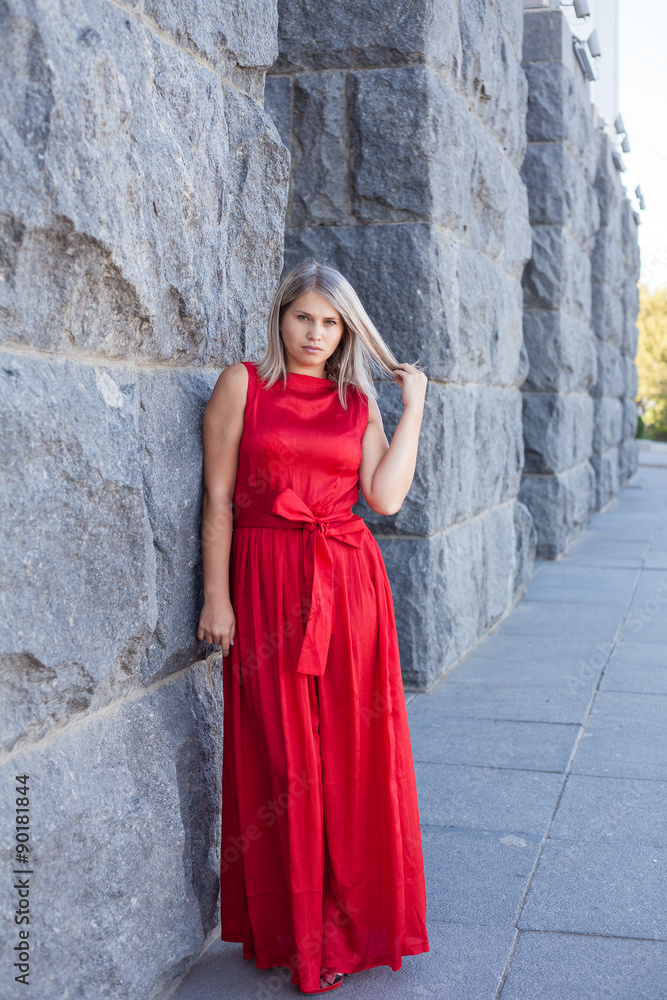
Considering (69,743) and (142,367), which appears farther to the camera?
(142,367)

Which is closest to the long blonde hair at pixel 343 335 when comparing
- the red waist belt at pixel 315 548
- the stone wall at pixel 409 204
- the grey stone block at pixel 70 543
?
the red waist belt at pixel 315 548

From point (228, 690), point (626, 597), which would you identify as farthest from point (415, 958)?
point (626, 597)

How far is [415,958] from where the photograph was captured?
2.51 meters

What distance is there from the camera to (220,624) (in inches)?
94.4

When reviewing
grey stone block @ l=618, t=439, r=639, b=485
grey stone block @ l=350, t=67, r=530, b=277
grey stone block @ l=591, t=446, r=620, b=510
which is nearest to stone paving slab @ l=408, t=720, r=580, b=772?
grey stone block @ l=350, t=67, r=530, b=277

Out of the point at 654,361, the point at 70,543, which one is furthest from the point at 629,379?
the point at 654,361

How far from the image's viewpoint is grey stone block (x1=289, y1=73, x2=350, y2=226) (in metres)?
4.54

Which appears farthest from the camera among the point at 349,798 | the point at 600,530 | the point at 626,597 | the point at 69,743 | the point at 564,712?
the point at 600,530

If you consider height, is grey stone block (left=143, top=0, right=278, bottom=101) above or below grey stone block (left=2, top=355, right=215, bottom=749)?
above

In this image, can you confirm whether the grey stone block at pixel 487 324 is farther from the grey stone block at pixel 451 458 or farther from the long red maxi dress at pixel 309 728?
the long red maxi dress at pixel 309 728

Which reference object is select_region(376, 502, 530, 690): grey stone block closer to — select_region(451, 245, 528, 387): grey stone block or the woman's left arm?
select_region(451, 245, 528, 387): grey stone block

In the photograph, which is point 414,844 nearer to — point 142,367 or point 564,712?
point 142,367

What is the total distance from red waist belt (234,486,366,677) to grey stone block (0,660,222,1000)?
351 mm

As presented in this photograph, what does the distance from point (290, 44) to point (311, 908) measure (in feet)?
12.0
